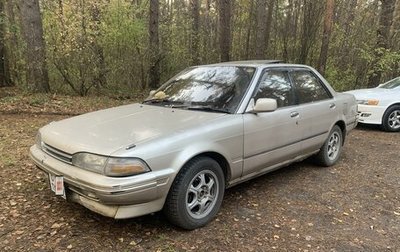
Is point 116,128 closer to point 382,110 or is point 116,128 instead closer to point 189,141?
point 189,141

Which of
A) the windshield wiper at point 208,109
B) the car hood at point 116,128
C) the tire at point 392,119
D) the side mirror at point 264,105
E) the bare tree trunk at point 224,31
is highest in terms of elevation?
the bare tree trunk at point 224,31

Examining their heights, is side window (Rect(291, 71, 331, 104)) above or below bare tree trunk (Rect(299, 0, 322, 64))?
below

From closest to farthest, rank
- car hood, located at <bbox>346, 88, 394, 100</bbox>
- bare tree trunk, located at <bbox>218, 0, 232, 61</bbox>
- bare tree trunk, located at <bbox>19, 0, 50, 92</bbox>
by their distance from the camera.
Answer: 1. car hood, located at <bbox>346, 88, 394, 100</bbox>
2. bare tree trunk, located at <bbox>19, 0, 50, 92</bbox>
3. bare tree trunk, located at <bbox>218, 0, 232, 61</bbox>

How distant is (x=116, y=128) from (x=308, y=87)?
117 inches

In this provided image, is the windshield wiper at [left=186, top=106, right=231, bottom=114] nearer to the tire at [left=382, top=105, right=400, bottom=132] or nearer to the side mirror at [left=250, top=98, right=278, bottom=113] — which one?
the side mirror at [left=250, top=98, right=278, bottom=113]

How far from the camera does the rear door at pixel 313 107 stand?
4957mm

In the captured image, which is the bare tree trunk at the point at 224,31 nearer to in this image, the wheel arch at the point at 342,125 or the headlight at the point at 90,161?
the wheel arch at the point at 342,125

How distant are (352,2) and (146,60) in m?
11.9

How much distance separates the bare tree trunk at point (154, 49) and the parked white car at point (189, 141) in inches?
297

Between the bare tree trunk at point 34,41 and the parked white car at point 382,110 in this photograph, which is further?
the bare tree trunk at point 34,41

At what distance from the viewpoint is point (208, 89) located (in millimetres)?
4434

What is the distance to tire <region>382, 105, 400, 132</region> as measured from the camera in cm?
860

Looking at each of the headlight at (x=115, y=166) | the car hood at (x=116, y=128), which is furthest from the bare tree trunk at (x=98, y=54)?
the headlight at (x=115, y=166)

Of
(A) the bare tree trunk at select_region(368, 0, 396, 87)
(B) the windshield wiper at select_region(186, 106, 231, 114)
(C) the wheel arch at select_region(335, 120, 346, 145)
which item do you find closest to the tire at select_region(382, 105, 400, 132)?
(C) the wheel arch at select_region(335, 120, 346, 145)
